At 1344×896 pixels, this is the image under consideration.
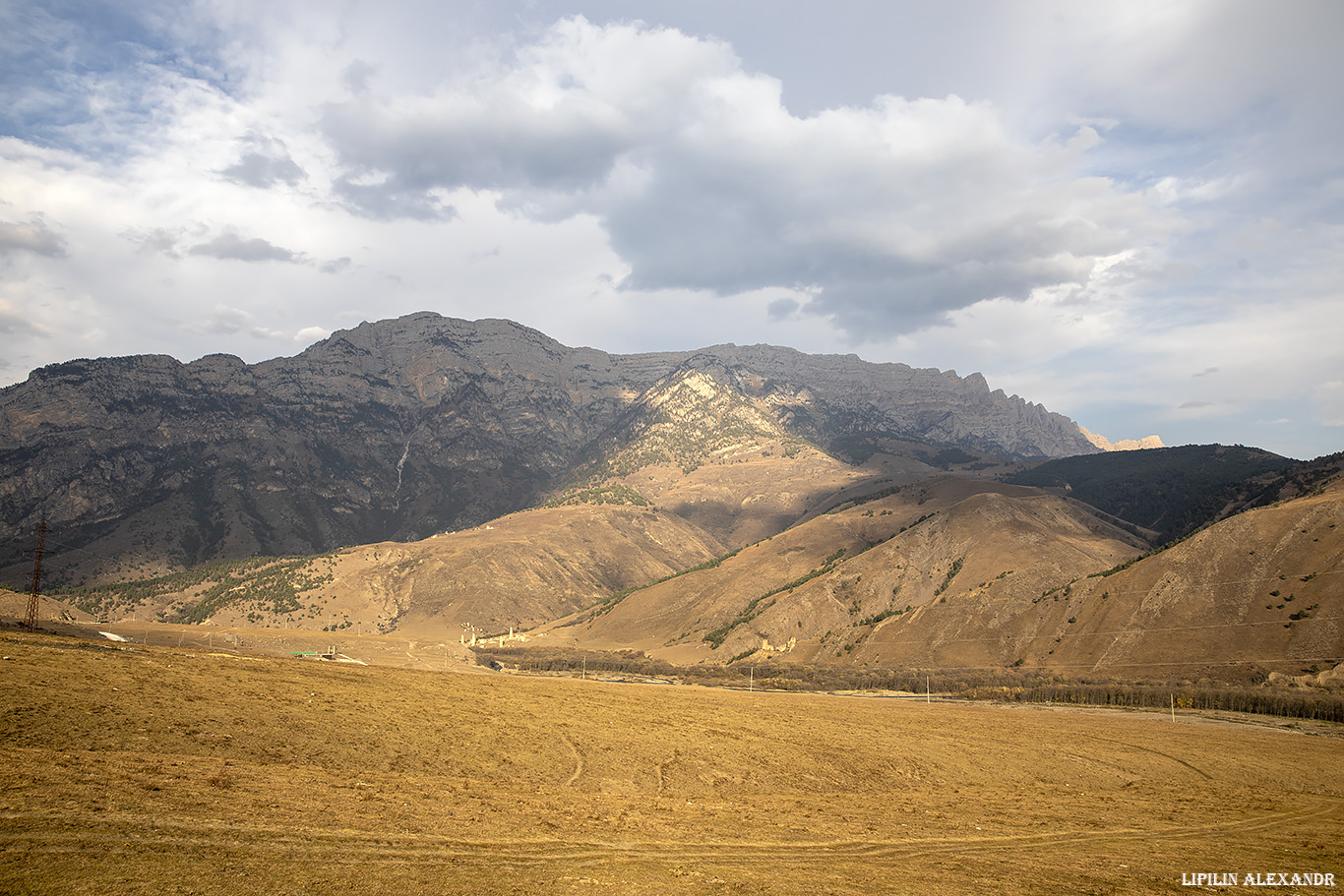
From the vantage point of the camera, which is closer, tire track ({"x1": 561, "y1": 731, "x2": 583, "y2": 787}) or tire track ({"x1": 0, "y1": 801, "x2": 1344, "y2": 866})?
Result: tire track ({"x1": 0, "y1": 801, "x2": 1344, "y2": 866})

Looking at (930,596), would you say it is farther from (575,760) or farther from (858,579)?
(575,760)

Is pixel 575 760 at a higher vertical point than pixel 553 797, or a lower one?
lower

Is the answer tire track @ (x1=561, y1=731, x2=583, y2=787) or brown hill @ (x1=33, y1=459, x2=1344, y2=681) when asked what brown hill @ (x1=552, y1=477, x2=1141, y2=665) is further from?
tire track @ (x1=561, y1=731, x2=583, y2=787)

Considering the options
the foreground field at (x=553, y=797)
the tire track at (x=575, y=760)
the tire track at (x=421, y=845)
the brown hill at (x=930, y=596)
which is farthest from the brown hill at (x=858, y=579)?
the tire track at (x=421, y=845)

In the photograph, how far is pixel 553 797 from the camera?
27062mm

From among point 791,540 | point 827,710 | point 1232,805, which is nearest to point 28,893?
point 1232,805

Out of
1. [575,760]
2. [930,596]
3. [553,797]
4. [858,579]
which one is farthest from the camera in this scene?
[858,579]

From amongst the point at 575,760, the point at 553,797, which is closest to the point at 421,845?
the point at 553,797

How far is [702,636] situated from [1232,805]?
Result: 10815cm

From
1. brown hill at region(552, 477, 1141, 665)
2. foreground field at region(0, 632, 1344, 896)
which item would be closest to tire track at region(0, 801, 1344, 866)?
foreground field at region(0, 632, 1344, 896)

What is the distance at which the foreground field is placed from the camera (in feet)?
57.5

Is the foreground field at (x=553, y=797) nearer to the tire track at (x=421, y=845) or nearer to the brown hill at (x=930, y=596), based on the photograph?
the tire track at (x=421, y=845)

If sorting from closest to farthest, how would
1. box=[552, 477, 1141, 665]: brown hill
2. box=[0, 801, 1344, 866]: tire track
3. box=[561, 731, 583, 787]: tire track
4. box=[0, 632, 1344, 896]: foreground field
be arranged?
box=[0, 801, 1344, 866]: tire track
box=[0, 632, 1344, 896]: foreground field
box=[561, 731, 583, 787]: tire track
box=[552, 477, 1141, 665]: brown hill

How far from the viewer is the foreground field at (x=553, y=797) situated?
690 inches
